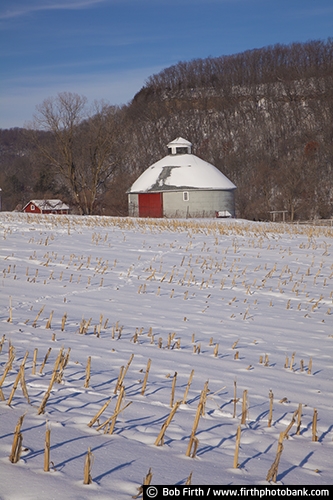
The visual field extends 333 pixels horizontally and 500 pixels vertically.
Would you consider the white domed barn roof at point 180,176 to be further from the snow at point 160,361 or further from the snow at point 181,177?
the snow at point 160,361

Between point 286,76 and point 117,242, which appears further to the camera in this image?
point 286,76

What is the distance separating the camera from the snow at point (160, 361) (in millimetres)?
3076

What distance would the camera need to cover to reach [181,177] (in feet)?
158

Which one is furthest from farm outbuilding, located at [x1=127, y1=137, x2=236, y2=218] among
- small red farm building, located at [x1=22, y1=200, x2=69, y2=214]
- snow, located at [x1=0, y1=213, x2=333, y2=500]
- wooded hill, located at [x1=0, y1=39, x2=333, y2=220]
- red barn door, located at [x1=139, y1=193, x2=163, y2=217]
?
snow, located at [x1=0, y1=213, x2=333, y2=500]

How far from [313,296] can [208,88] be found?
110m

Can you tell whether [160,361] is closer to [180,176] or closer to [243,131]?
[180,176]

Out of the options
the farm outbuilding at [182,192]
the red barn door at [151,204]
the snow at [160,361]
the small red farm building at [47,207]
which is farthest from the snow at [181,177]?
the snow at [160,361]

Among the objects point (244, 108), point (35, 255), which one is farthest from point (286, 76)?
point (35, 255)

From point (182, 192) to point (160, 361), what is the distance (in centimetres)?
4204

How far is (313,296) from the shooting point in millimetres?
10789

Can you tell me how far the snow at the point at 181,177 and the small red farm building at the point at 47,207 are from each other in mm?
17432

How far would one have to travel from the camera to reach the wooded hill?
62469 mm

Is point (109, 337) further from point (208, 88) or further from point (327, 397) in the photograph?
point (208, 88)

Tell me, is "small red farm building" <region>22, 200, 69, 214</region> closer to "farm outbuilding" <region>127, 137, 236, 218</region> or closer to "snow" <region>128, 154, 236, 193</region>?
"farm outbuilding" <region>127, 137, 236, 218</region>
